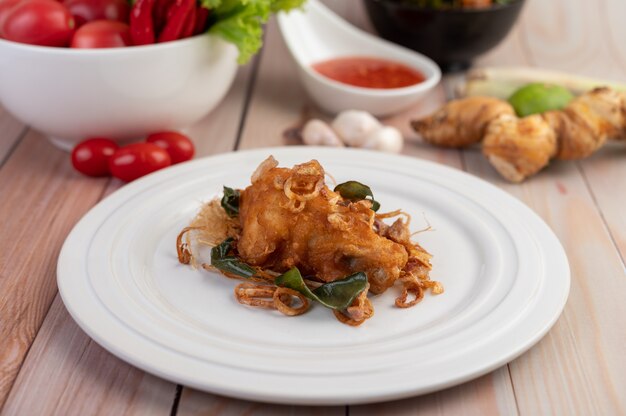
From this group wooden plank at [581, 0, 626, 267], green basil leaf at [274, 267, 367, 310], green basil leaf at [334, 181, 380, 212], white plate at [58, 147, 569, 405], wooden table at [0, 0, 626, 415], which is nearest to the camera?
white plate at [58, 147, 569, 405]

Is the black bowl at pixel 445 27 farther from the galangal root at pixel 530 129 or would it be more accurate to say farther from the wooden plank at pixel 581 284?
the galangal root at pixel 530 129

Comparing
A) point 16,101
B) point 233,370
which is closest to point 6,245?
point 16,101

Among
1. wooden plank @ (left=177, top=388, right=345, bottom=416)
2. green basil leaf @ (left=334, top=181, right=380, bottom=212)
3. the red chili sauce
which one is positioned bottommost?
the red chili sauce

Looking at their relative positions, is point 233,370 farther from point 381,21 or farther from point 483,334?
point 381,21

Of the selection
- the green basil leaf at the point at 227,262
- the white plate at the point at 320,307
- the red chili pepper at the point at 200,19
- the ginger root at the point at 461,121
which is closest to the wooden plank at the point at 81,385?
the white plate at the point at 320,307

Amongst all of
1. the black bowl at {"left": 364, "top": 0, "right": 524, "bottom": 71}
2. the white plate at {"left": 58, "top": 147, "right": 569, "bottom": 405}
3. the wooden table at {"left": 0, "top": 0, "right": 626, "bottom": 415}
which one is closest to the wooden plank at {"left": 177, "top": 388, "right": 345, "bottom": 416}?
the wooden table at {"left": 0, "top": 0, "right": 626, "bottom": 415}

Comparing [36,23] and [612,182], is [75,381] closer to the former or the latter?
[36,23]

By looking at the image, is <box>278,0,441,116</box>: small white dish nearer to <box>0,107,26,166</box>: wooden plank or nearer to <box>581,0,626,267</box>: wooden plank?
<box>581,0,626,267</box>: wooden plank
